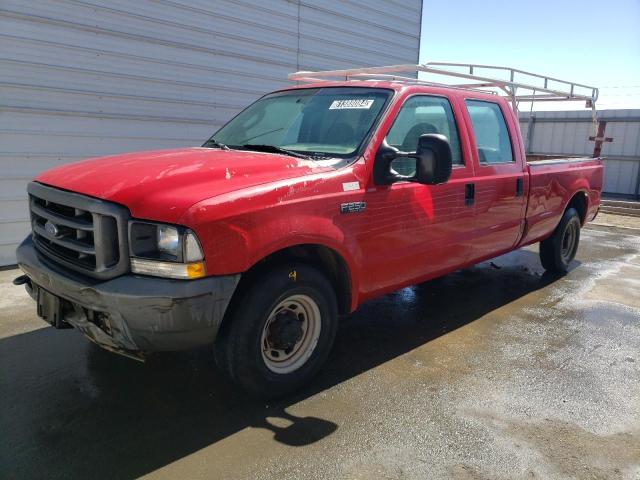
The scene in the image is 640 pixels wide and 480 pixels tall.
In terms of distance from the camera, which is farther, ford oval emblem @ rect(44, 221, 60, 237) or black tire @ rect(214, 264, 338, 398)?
ford oval emblem @ rect(44, 221, 60, 237)

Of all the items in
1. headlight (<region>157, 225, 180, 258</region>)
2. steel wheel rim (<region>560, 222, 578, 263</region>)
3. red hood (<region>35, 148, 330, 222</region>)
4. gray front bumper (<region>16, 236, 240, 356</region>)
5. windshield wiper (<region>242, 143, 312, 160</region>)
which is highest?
windshield wiper (<region>242, 143, 312, 160</region>)

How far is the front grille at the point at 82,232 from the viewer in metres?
2.58

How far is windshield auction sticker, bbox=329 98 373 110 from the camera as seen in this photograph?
3682mm

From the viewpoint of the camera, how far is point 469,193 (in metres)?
4.21

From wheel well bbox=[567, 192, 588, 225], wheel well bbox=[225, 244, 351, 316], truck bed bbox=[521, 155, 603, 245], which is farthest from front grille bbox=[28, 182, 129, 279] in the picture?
wheel well bbox=[567, 192, 588, 225]

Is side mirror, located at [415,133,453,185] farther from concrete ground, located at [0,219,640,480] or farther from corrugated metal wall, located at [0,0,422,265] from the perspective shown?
corrugated metal wall, located at [0,0,422,265]

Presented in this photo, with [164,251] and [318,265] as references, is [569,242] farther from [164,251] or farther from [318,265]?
[164,251]

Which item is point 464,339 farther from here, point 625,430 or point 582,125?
point 582,125

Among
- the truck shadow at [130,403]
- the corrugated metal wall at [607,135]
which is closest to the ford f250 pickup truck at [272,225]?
the truck shadow at [130,403]

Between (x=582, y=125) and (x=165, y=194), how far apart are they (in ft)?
57.2

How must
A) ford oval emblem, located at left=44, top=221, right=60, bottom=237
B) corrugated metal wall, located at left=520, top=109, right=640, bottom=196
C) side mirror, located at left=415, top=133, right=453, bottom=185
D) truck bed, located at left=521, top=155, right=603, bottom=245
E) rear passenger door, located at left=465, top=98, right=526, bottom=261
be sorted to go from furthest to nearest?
corrugated metal wall, located at left=520, top=109, right=640, bottom=196
truck bed, located at left=521, top=155, right=603, bottom=245
rear passenger door, located at left=465, top=98, right=526, bottom=261
side mirror, located at left=415, top=133, right=453, bottom=185
ford oval emblem, located at left=44, top=221, right=60, bottom=237

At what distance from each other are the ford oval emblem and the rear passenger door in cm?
311

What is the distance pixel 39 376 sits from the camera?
3.37 meters

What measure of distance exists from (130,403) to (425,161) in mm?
2349
